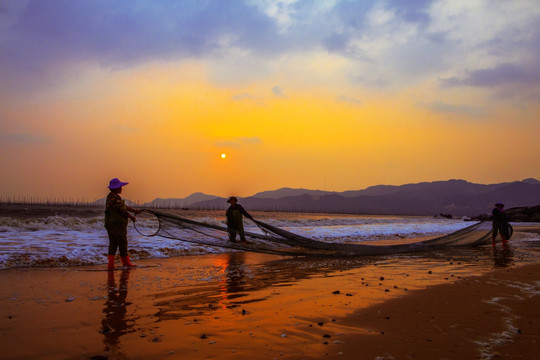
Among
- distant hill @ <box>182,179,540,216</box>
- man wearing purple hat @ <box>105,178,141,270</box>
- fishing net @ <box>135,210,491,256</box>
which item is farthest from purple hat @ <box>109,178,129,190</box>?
distant hill @ <box>182,179,540,216</box>

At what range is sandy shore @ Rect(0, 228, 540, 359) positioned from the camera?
3.41 m

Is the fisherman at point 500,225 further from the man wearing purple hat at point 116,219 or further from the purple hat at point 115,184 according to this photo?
the purple hat at point 115,184

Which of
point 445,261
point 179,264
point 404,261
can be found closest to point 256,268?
point 179,264

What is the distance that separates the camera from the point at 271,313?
4641 mm

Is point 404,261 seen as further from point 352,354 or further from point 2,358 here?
point 2,358

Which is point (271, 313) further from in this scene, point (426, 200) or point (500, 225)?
point (426, 200)

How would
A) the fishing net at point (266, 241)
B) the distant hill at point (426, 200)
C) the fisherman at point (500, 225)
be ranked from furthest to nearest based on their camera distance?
the distant hill at point (426, 200) < the fisherman at point (500, 225) < the fishing net at point (266, 241)

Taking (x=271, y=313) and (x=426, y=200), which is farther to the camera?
(x=426, y=200)

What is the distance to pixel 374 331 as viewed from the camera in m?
3.92

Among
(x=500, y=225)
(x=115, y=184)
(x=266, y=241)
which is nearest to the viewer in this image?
(x=115, y=184)

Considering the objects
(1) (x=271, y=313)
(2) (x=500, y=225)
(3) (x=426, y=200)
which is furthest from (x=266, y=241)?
(3) (x=426, y=200)

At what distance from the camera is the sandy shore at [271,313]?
341 centimetres

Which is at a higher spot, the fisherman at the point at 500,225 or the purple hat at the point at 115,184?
the purple hat at the point at 115,184

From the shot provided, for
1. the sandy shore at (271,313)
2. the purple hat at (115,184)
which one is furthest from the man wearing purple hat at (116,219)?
the sandy shore at (271,313)
